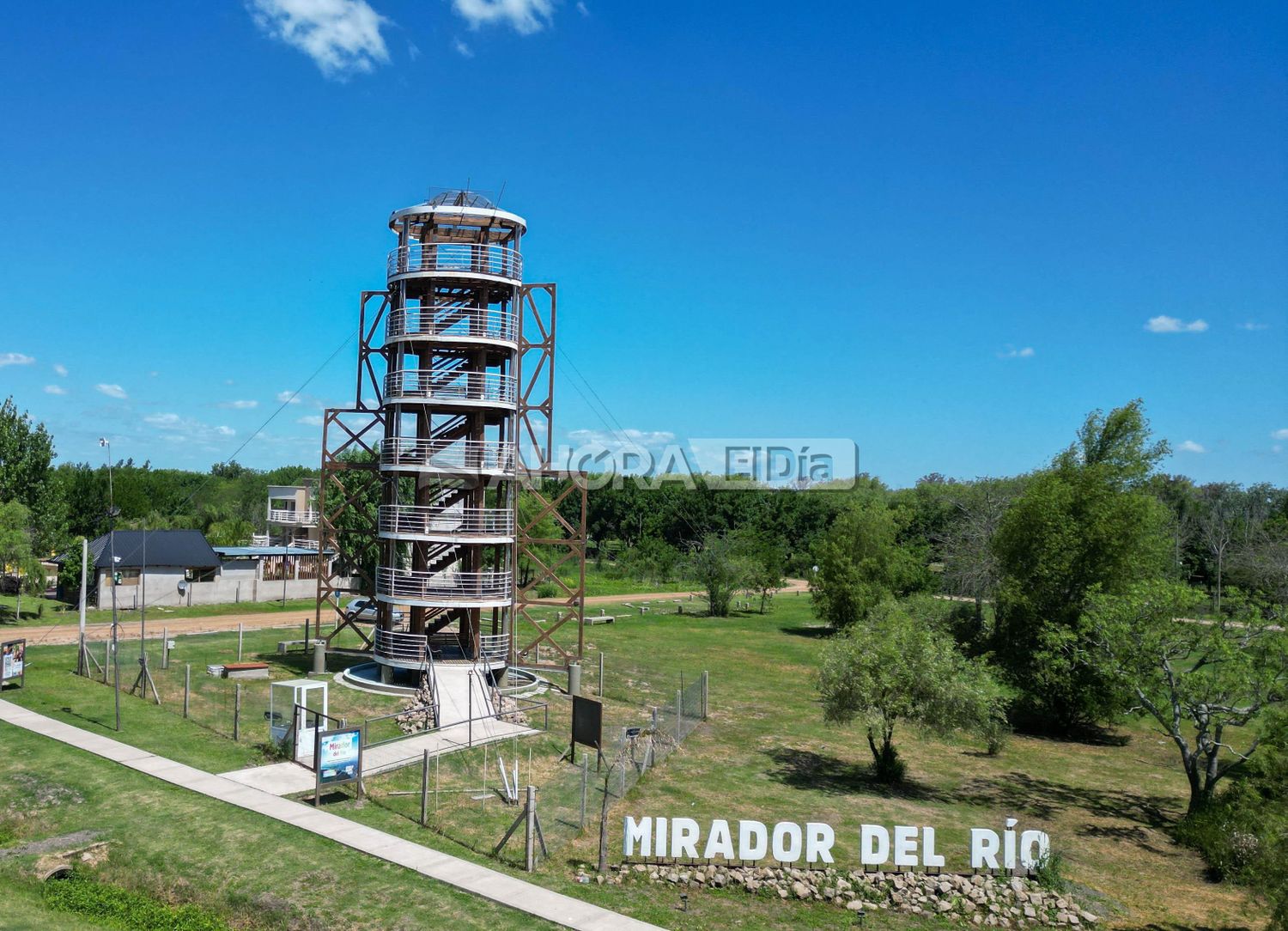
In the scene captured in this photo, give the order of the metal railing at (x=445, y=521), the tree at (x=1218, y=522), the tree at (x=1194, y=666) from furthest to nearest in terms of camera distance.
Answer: the tree at (x=1218, y=522)
the metal railing at (x=445, y=521)
the tree at (x=1194, y=666)

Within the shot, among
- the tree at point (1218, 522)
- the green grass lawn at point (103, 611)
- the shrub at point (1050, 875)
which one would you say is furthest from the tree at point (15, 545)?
the tree at point (1218, 522)

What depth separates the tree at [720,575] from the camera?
261 ft

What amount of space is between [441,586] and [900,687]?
19.3 metres

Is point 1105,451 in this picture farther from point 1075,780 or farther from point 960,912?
point 960,912

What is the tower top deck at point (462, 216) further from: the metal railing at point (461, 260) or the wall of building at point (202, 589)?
the wall of building at point (202, 589)

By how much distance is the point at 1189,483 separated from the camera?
423 ft

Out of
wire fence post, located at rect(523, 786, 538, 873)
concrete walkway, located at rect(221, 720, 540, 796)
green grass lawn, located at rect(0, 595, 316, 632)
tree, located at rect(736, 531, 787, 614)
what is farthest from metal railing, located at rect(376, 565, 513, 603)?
tree, located at rect(736, 531, 787, 614)

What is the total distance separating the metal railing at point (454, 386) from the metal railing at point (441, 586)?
7.52 meters

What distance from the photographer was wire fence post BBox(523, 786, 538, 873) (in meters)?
21.1

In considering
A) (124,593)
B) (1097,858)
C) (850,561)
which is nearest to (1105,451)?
(850,561)

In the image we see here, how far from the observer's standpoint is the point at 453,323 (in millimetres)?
40844

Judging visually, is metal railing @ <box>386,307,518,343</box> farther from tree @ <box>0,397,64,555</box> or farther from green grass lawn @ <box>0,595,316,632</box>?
tree @ <box>0,397,64,555</box>

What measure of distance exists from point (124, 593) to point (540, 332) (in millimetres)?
Answer: 36453

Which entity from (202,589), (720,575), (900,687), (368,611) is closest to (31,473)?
(202,589)
